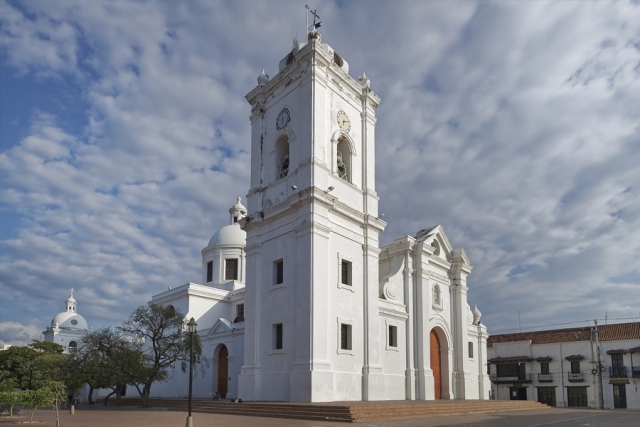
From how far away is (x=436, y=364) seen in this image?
3145cm

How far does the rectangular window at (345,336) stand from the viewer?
24203 millimetres

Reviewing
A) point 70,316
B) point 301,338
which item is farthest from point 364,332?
point 70,316

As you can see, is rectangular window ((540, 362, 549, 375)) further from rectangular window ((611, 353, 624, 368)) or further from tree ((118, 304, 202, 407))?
tree ((118, 304, 202, 407))

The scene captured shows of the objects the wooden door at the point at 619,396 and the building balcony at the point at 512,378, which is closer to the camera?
the wooden door at the point at 619,396

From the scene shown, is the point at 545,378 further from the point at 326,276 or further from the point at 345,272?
the point at 326,276

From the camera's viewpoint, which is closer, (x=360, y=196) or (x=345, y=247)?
(x=345, y=247)

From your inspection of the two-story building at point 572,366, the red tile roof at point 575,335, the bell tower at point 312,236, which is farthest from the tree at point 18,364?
the red tile roof at point 575,335

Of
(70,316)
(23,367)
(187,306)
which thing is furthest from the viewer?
(70,316)

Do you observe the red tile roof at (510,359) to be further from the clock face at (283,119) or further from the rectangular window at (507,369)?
the clock face at (283,119)

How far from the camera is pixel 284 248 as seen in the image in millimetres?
24922

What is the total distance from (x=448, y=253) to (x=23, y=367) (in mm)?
34342

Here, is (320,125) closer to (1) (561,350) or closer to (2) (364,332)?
(2) (364,332)

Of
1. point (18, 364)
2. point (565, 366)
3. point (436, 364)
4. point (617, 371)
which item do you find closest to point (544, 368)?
point (565, 366)

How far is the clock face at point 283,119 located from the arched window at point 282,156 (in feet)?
2.05
